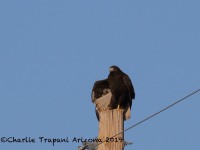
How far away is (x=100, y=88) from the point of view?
9.14 metres

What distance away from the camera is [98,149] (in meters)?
4.73

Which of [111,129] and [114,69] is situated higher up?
[114,69]

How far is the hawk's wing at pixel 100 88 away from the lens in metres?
8.68

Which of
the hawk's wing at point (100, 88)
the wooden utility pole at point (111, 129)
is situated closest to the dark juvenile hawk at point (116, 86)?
the hawk's wing at point (100, 88)

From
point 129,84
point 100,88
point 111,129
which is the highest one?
point 129,84

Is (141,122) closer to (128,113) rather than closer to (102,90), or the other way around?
(128,113)

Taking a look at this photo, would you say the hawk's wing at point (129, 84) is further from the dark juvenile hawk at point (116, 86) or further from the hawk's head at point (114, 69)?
the hawk's head at point (114, 69)

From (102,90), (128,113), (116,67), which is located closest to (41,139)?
(128,113)

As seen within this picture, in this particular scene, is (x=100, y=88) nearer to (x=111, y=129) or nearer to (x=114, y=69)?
(x=114, y=69)

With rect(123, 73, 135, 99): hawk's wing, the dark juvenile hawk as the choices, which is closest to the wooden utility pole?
the dark juvenile hawk

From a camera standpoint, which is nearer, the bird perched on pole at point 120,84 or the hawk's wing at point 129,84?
the bird perched on pole at point 120,84

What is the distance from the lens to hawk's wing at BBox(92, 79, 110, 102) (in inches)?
342

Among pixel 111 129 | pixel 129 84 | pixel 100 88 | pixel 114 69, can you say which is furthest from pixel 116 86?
pixel 111 129

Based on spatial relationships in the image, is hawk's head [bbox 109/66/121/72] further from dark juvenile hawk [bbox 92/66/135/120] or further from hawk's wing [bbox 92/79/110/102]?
hawk's wing [bbox 92/79/110/102]
